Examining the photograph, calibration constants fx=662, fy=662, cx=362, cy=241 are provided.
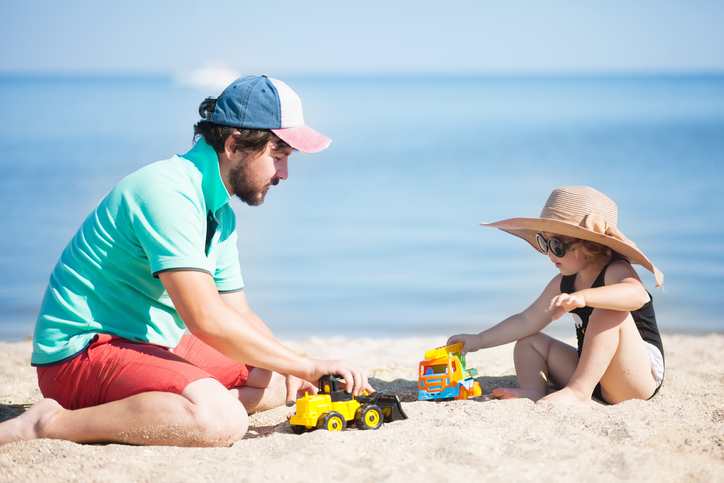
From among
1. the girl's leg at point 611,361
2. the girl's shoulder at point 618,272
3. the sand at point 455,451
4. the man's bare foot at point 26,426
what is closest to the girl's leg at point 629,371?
the girl's leg at point 611,361

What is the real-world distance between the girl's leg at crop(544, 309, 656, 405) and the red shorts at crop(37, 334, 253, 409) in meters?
1.86

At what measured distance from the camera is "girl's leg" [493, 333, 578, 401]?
381cm

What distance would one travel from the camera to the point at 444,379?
11.9 ft

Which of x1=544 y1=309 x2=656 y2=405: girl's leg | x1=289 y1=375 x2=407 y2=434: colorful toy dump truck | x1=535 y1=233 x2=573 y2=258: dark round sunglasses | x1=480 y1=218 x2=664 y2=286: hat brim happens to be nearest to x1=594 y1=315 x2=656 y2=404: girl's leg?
x1=544 y1=309 x2=656 y2=405: girl's leg

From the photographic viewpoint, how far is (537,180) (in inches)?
607

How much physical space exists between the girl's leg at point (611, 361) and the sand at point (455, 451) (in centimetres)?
11

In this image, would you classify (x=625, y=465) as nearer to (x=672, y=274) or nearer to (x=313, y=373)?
(x=313, y=373)

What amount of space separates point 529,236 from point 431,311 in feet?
10.2

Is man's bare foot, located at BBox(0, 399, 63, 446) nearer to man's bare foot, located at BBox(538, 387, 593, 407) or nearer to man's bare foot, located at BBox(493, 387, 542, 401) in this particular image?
man's bare foot, located at BBox(493, 387, 542, 401)

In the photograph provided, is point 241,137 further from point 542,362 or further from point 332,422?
point 542,362

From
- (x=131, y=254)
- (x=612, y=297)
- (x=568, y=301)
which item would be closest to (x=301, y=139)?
(x=131, y=254)

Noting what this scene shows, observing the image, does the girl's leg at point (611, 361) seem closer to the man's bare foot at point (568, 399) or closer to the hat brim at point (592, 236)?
the man's bare foot at point (568, 399)

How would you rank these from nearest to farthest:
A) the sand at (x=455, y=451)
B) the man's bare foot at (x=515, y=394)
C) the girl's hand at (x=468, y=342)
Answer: the sand at (x=455, y=451) < the man's bare foot at (x=515, y=394) < the girl's hand at (x=468, y=342)

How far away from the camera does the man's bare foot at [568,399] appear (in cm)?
333
